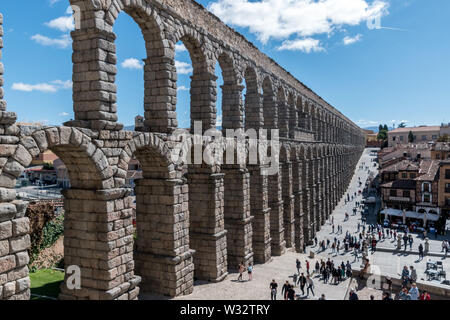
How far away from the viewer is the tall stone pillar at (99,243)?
36.7 ft

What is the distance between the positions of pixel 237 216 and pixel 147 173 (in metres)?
7.55

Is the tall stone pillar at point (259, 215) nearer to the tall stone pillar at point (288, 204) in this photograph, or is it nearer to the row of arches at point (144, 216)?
the row of arches at point (144, 216)

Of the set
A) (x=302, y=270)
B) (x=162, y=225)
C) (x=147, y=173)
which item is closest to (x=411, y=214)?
(x=302, y=270)

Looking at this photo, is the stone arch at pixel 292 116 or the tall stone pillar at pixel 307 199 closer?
the stone arch at pixel 292 116

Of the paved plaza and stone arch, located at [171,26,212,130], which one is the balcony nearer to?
the paved plaza

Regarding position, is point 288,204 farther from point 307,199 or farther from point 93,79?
point 93,79

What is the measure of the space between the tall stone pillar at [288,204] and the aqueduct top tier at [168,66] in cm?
506

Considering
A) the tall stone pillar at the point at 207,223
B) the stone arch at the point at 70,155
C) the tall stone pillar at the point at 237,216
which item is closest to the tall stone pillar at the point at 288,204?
the tall stone pillar at the point at 237,216

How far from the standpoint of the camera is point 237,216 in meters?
20.8

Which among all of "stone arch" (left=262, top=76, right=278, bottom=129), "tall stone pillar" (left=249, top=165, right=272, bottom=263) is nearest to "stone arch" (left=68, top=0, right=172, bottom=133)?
"tall stone pillar" (left=249, top=165, right=272, bottom=263)

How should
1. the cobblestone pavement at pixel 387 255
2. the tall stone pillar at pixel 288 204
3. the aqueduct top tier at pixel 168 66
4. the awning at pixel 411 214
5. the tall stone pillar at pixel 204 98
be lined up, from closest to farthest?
the aqueduct top tier at pixel 168 66 → the tall stone pillar at pixel 204 98 → the cobblestone pavement at pixel 387 255 → the tall stone pillar at pixel 288 204 → the awning at pixel 411 214

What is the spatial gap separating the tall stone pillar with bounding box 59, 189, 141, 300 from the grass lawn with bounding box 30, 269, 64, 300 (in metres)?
8.42

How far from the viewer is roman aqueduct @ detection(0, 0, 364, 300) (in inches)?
367
